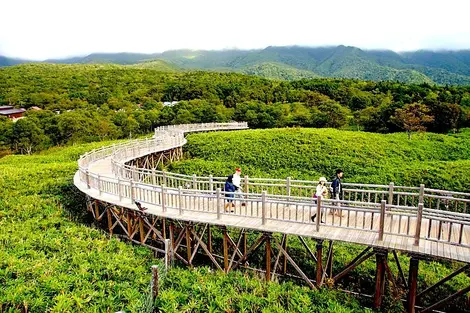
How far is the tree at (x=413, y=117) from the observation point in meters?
37.8

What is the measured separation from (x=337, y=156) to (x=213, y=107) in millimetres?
33371

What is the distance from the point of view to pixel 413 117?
3806 centimetres

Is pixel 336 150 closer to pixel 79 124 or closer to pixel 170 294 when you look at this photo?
pixel 170 294

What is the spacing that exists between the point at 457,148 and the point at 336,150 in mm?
12323

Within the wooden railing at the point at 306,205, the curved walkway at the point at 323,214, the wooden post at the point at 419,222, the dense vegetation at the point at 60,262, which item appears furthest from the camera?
the wooden railing at the point at 306,205

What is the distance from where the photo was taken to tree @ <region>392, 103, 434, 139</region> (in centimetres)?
3784

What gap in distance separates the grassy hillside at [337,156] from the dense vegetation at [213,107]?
788cm

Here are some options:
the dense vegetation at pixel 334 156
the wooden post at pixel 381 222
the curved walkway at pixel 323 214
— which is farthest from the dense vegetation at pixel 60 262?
the dense vegetation at pixel 334 156

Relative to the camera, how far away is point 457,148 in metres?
33.1

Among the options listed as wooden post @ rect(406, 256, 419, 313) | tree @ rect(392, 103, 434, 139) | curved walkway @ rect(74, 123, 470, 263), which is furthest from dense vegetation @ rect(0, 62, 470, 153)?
wooden post @ rect(406, 256, 419, 313)

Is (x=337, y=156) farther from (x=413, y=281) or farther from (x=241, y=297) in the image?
(x=241, y=297)

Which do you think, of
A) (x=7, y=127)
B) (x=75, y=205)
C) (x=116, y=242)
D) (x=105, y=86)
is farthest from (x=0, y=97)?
(x=116, y=242)

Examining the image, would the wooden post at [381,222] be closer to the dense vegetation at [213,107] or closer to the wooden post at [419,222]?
the wooden post at [419,222]

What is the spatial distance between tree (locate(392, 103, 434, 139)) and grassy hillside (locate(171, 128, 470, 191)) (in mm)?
1945
